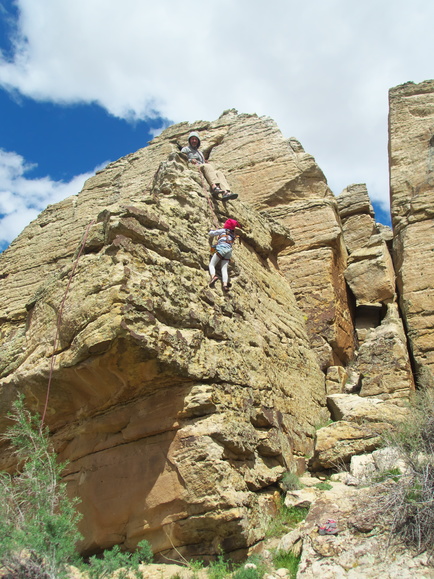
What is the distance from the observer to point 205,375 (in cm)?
595

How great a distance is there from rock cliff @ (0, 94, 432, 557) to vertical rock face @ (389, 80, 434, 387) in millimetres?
1095

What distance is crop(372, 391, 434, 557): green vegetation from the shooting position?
14.8ft

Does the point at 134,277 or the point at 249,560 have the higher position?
the point at 134,277

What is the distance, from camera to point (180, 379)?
584 centimetres

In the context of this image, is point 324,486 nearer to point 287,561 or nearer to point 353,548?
point 287,561

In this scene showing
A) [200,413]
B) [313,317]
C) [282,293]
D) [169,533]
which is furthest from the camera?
[313,317]

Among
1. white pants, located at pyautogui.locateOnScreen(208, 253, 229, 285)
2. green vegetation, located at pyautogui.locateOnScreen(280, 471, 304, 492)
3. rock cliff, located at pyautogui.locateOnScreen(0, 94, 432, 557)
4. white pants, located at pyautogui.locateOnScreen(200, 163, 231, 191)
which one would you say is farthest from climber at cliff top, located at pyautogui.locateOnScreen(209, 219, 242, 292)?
green vegetation, located at pyautogui.locateOnScreen(280, 471, 304, 492)

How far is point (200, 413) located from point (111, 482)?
1.23 meters

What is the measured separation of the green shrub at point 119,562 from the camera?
177 inches

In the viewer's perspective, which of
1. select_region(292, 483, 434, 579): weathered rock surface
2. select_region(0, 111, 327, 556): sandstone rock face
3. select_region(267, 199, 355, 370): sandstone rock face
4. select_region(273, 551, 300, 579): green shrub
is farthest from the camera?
select_region(267, 199, 355, 370): sandstone rock face

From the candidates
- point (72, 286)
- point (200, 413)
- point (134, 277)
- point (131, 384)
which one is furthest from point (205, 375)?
point (72, 286)

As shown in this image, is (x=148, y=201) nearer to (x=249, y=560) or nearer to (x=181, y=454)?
(x=181, y=454)

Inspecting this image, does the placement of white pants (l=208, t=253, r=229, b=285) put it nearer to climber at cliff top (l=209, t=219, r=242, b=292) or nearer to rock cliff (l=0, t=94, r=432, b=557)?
climber at cliff top (l=209, t=219, r=242, b=292)

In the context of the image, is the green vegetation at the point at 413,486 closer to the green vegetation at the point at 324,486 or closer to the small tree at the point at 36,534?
the green vegetation at the point at 324,486
